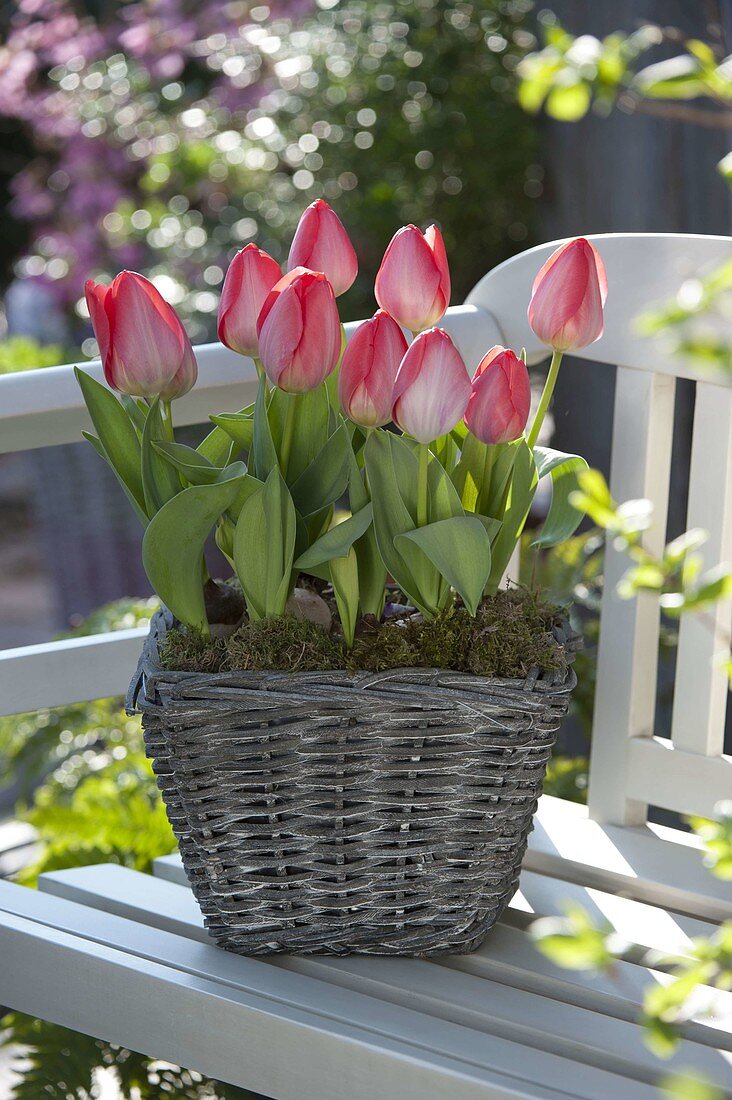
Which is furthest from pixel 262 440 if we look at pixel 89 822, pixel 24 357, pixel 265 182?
pixel 24 357

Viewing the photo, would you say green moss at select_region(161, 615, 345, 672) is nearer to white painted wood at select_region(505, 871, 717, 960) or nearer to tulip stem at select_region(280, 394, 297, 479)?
tulip stem at select_region(280, 394, 297, 479)

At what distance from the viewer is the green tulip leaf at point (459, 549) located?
Result: 0.73 metres

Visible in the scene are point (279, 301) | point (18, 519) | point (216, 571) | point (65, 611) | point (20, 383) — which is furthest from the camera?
point (18, 519)

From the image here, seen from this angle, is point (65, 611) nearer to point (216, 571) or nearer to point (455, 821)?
point (216, 571)

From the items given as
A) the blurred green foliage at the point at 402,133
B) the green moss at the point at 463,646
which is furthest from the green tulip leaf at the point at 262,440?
the blurred green foliage at the point at 402,133

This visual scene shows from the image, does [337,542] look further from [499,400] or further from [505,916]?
[505,916]

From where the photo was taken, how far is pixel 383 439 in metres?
0.75

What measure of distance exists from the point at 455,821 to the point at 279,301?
0.34m

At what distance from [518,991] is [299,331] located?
17.9 inches

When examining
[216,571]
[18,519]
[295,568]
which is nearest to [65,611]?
[216,571]

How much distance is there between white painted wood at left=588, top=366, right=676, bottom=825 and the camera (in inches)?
41.5

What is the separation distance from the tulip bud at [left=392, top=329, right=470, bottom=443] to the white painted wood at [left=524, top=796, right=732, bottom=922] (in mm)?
463

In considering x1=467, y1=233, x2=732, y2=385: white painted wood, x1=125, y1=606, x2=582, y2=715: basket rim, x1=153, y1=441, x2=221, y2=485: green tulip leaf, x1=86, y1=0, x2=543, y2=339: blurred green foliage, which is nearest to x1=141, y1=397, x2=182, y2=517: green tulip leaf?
x1=153, y1=441, x2=221, y2=485: green tulip leaf

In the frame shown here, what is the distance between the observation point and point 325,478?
803mm
